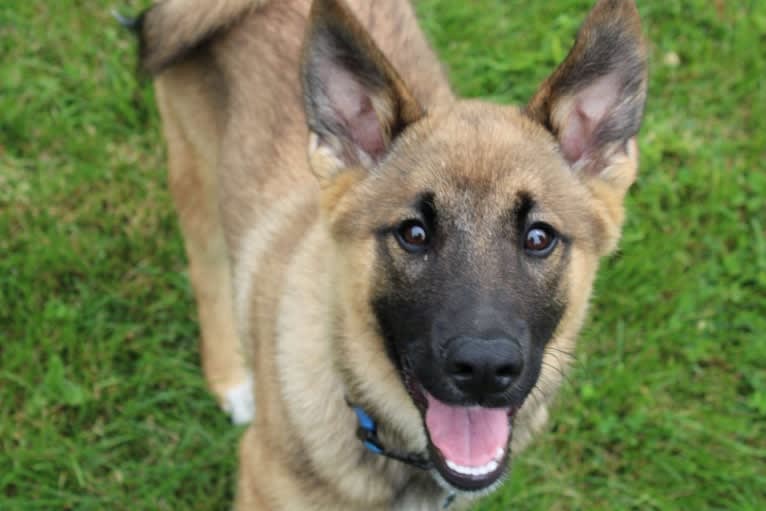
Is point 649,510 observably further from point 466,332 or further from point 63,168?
point 63,168

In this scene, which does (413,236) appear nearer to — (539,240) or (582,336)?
(539,240)

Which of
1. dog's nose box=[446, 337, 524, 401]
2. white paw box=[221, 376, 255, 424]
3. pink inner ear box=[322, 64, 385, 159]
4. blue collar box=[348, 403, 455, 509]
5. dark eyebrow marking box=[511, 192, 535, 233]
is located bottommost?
white paw box=[221, 376, 255, 424]

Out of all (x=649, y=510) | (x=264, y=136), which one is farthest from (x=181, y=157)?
(x=649, y=510)

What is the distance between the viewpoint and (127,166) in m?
4.84

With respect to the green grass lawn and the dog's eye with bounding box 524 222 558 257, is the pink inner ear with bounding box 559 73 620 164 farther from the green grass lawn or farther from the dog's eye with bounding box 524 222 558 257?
the green grass lawn

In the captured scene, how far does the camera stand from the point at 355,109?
2889 millimetres

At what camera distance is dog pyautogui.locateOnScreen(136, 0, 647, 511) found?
252 cm

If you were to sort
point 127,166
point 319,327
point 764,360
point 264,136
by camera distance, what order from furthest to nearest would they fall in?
point 127,166
point 764,360
point 264,136
point 319,327

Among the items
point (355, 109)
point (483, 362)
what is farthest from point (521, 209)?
point (355, 109)

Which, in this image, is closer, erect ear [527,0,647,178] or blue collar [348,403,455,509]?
erect ear [527,0,647,178]

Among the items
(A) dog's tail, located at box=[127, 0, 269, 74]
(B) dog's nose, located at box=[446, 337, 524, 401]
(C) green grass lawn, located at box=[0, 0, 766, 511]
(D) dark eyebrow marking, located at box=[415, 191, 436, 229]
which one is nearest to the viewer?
(B) dog's nose, located at box=[446, 337, 524, 401]

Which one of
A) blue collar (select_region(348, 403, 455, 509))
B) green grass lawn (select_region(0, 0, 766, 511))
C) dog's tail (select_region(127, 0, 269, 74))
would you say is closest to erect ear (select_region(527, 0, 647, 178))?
blue collar (select_region(348, 403, 455, 509))

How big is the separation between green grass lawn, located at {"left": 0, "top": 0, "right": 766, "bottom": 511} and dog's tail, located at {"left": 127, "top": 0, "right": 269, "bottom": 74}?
128 cm

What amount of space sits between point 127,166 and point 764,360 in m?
3.49
